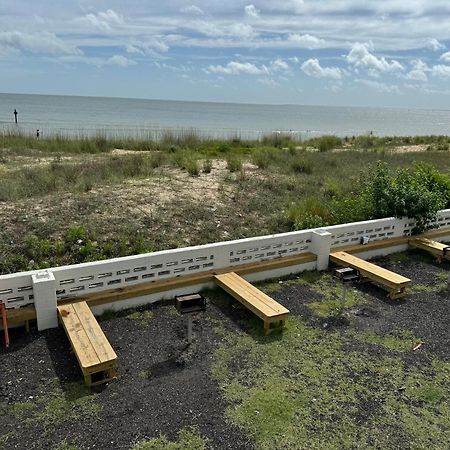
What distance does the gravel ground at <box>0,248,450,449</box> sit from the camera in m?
3.37

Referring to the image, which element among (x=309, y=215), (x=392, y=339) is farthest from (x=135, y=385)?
(x=309, y=215)

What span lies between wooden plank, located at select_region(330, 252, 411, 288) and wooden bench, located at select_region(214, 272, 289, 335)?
5.63 feet

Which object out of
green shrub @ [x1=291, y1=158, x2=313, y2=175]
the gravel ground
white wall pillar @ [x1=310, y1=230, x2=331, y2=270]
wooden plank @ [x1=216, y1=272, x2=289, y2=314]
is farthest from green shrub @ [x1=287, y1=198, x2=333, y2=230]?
green shrub @ [x1=291, y1=158, x2=313, y2=175]

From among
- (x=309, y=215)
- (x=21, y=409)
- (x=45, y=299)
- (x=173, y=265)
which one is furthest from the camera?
(x=309, y=215)

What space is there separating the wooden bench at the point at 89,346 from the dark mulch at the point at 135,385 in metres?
0.14

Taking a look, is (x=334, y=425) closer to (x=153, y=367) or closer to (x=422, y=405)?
(x=422, y=405)

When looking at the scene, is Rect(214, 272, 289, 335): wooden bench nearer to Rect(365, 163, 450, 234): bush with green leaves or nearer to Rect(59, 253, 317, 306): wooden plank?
Rect(59, 253, 317, 306): wooden plank

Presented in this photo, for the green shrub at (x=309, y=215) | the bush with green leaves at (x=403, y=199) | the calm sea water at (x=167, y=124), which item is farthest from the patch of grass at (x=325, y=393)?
the calm sea water at (x=167, y=124)

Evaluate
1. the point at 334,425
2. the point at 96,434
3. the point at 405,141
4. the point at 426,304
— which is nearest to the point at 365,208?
the point at 426,304

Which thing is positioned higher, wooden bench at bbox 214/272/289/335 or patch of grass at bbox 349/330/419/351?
wooden bench at bbox 214/272/289/335

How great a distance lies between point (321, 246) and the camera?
21.8ft

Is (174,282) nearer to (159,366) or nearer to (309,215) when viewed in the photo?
(159,366)

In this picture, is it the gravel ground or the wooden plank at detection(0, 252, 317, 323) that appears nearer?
the gravel ground

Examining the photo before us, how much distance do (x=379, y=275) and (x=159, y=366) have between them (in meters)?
3.35
